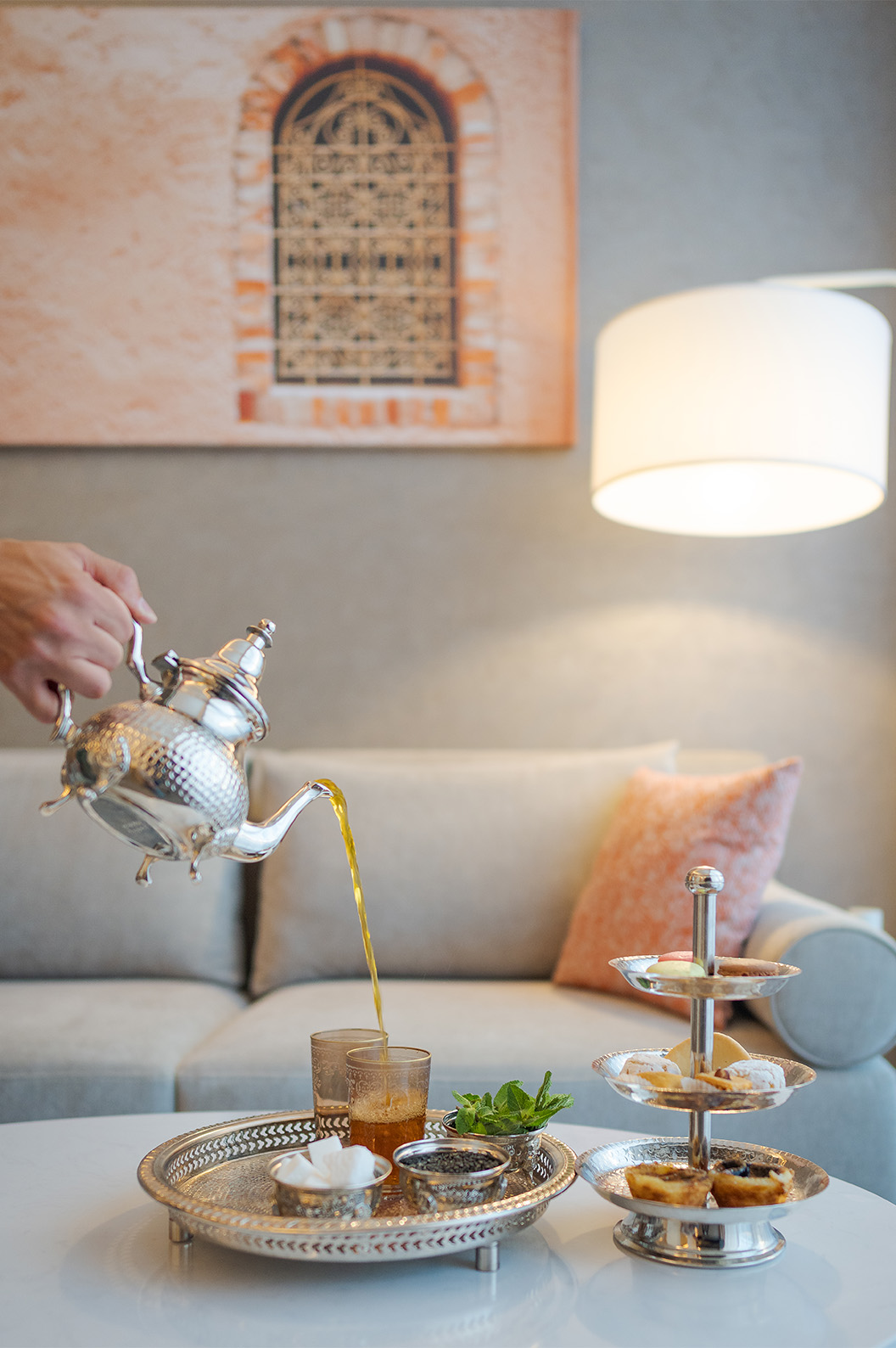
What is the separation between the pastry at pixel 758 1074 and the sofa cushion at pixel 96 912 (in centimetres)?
145

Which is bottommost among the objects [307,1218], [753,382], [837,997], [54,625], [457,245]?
[837,997]

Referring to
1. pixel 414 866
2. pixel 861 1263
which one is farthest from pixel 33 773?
pixel 861 1263

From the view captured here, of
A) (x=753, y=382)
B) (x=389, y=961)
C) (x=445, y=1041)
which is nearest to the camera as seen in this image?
(x=445, y=1041)

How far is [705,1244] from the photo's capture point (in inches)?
33.7

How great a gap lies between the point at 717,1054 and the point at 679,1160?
0.47 ft

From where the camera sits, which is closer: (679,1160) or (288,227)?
(679,1160)

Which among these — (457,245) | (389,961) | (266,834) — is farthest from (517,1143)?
(457,245)

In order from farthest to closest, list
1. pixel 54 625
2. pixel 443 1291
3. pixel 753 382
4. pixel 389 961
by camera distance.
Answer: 1. pixel 389 961
2. pixel 753 382
3. pixel 54 625
4. pixel 443 1291

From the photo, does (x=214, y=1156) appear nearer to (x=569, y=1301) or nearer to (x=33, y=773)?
(x=569, y=1301)

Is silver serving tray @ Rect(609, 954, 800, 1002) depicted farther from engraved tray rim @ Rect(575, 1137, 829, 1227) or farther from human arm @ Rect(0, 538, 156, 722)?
human arm @ Rect(0, 538, 156, 722)

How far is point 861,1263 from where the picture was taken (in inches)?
33.9

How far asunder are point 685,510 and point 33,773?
4.94ft

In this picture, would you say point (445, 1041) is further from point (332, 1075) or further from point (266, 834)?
point (266, 834)

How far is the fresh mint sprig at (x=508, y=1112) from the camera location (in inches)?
38.4
